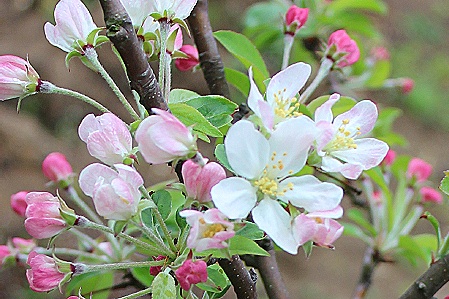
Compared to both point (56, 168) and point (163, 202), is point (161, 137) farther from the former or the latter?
point (56, 168)

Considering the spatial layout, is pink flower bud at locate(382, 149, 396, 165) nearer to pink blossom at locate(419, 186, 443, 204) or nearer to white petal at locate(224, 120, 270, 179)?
pink blossom at locate(419, 186, 443, 204)

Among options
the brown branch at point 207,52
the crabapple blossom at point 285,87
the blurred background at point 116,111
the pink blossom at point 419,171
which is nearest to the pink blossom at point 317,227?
the crabapple blossom at point 285,87

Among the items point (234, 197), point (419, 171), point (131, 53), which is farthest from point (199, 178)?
point (419, 171)

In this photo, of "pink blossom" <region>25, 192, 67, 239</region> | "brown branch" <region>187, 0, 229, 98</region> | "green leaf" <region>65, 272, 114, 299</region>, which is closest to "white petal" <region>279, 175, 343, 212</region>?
"pink blossom" <region>25, 192, 67, 239</region>

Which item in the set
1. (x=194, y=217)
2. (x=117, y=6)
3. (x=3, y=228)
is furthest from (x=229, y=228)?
(x=3, y=228)

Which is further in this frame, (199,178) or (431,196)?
(431,196)
